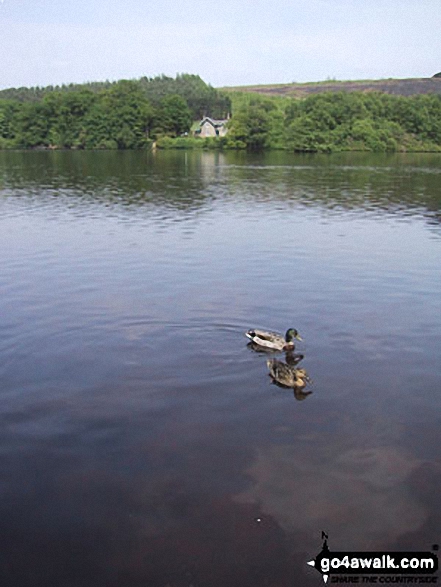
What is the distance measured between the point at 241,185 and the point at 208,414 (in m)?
50.3

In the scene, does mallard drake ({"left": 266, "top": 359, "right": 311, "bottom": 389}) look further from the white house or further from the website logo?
the white house

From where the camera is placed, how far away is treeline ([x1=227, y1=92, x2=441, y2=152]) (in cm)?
14375

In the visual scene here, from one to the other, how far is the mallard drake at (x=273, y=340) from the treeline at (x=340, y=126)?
128 metres

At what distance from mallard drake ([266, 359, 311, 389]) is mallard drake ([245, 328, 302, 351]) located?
4.71 feet

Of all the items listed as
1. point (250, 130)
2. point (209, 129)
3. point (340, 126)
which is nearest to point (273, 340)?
point (250, 130)

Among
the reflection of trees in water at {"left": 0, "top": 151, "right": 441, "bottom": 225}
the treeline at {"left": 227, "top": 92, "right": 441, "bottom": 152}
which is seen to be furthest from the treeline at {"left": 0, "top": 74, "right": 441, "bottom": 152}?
the reflection of trees in water at {"left": 0, "top": 151, "right": 441, "bottom": 225}

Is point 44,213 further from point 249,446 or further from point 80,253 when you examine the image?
point 249,446

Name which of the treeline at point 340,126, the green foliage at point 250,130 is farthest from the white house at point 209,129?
the green foliage at point 250,130

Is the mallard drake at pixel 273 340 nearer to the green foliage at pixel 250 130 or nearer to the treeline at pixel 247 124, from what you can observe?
the treeline at pixel 247 124

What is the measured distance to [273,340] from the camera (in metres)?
16.0

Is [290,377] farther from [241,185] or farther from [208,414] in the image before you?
[241,185]

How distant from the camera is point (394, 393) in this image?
46.3 feet

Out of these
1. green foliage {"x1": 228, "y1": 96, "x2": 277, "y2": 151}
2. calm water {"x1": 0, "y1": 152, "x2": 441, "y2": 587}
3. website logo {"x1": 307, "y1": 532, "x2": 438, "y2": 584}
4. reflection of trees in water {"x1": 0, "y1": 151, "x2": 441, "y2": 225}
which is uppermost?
green foliage {"x1": 228, "y1": 96, "x2": 277, "y2": 151}

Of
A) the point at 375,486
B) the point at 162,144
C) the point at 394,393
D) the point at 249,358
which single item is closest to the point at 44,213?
the point at 249,358
